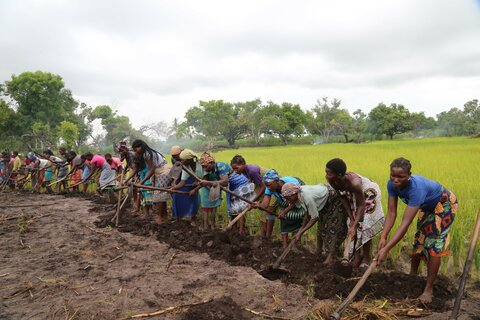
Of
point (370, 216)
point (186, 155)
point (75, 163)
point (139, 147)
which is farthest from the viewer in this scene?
point (75, 163)

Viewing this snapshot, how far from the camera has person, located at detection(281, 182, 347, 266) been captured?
3.89m

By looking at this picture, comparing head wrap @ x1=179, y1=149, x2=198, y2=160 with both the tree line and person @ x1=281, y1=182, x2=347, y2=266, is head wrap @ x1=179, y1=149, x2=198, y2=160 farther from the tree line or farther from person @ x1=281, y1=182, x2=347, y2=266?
the tree line

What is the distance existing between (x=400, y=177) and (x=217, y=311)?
78.5 inches

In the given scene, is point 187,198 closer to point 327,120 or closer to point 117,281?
point 117,281

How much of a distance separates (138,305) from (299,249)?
2.21 meters

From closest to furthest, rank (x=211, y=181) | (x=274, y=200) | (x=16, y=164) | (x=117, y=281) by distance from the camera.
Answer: (x=117, y=281) → (x=274, y=200) → (x=211, y=181) → (x=16, y=164)

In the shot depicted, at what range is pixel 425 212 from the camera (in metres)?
3.22

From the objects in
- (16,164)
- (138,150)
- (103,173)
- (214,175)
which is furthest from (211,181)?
(16,164)

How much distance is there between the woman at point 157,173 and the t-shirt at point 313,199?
290cm

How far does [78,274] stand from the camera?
4043 millimetres

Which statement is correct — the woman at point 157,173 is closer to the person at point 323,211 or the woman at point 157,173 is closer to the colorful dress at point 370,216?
the person at point 323,211

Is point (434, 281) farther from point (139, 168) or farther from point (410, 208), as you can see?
→ point (139, 168)

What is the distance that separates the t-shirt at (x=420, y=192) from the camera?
113 inches

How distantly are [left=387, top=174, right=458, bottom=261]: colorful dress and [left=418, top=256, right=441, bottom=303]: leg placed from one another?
2.1 inches
